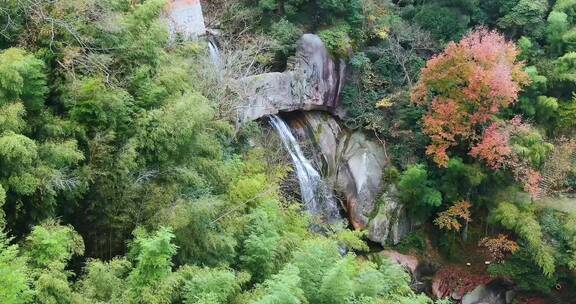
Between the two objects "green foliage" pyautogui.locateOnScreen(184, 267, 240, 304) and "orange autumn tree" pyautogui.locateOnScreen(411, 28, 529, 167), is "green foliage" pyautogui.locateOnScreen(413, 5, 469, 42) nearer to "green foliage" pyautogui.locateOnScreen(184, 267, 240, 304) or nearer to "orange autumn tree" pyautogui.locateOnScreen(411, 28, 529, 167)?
"orange autumn tree" pyautogui.locateOnScreen(411, 28, 529, 167)

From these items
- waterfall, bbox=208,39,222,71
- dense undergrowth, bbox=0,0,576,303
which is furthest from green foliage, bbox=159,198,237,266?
waterfall, bbox=208,39,222,71

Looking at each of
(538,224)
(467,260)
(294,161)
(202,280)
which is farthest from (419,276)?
(202,280)

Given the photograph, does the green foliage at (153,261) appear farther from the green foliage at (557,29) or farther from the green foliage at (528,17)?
the green foliage at (557,29)

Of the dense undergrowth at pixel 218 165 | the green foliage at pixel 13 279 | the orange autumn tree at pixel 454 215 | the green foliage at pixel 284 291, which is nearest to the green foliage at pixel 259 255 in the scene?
the dense undergrowth at pixel 218 165

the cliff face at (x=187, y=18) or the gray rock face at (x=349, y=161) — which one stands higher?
the cliff face at (x=187, y=18)

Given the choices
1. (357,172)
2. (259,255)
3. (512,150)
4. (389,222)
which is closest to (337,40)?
(357,172)

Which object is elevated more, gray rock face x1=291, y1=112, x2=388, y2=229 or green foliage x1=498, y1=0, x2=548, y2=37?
green foliage x1=498, y1=0, x2=548, y2=37

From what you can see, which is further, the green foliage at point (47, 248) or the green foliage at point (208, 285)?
the green foliage at point (208, 285)

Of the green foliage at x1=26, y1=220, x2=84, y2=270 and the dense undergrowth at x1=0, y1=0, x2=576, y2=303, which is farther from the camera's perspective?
the dense undergrowth at x1=0, y1=0, x2=576, y2=303
